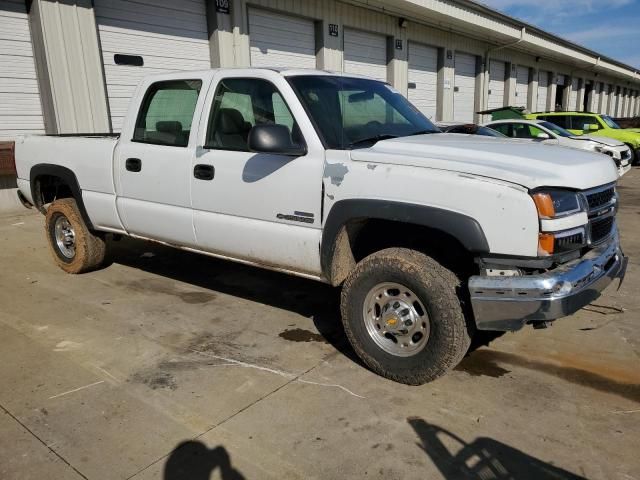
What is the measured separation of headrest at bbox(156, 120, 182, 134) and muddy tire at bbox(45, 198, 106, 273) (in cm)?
160

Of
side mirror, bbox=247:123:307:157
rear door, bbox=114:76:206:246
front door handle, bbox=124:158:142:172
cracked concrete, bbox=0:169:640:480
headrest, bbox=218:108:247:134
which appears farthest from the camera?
front door handle, bbox=124:158:142:172

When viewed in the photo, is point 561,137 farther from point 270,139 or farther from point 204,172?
point 270,139

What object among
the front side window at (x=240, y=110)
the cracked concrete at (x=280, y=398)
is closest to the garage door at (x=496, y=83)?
the cracked concrete at (x=280, y=398)

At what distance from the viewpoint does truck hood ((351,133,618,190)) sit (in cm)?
288

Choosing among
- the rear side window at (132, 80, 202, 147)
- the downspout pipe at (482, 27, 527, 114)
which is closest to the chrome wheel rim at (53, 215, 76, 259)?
the rear side window at (132, 80, 202, 147)

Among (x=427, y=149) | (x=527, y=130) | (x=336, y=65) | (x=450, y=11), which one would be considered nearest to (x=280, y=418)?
(x=427, y=149)

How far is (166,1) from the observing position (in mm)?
10664

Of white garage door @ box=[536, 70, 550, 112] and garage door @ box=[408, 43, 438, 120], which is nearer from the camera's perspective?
garage door @ box=[408, 43, 438, 120]

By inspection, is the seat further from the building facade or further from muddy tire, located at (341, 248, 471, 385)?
the building facade

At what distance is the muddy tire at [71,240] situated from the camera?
18.0ft

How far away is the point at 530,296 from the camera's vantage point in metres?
2.79

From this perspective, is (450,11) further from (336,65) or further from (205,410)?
(205,410)

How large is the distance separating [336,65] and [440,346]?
12.8m

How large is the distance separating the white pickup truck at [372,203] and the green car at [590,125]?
13449mm
